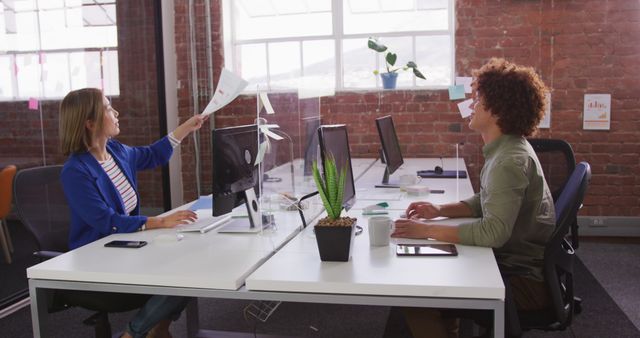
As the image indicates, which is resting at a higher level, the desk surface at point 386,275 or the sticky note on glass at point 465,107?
the sticky note on glass at point 465,107

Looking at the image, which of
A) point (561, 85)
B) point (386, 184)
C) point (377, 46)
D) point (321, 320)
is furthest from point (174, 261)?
point (561, 85)

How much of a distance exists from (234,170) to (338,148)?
1.75 feet

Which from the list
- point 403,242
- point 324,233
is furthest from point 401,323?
point 324,233

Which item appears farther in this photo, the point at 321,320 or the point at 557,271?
the point at 321,320

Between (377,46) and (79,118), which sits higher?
(377,46)

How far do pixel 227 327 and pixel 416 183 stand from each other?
1.40 metres

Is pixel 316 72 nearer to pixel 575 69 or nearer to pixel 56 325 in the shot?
pixel 575 69

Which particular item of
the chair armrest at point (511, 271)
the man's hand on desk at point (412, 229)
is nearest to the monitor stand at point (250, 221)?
the man's hand on desk at point (412, 229)

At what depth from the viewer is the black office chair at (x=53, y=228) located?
2.19 metres

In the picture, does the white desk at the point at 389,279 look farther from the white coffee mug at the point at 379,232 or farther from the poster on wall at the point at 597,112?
the poster on wall at the point at 597,112

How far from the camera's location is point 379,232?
2.10m

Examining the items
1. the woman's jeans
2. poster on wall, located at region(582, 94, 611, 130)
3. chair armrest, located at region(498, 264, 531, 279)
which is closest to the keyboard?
the woman's jeans

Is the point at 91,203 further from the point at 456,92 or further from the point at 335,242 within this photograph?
the point at 456,92

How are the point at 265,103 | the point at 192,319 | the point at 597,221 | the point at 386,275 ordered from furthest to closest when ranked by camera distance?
1. the point at 597,221
2. the point at 192,319
3. the point at 265,103
4. the point at 386,275
